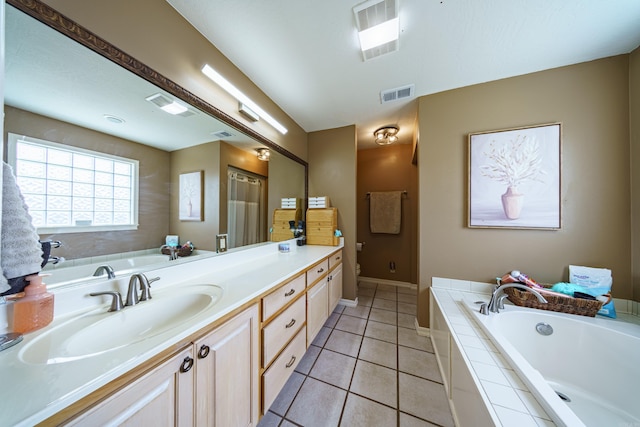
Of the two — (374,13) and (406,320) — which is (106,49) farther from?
(406,320)

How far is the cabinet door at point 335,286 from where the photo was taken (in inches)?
82.1

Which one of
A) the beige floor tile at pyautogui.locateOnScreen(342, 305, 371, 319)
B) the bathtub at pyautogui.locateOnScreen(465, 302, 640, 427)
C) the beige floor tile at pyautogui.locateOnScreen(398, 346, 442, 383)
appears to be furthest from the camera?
the beige floor tile at pyautogui.locateOnScreen(342, 305, 371, 319)

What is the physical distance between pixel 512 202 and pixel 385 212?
1724 millimetres

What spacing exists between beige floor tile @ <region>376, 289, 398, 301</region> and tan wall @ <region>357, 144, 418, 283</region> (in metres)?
0.38

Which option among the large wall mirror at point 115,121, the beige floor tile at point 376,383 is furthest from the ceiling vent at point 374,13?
the beige floor tile at point 376,383

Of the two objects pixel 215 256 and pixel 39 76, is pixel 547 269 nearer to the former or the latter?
pixel 215 256

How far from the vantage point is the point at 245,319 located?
0.94 m

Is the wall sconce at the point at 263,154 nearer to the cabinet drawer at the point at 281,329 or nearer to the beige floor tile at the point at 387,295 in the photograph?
the cabinet drawer at the point at 281,329

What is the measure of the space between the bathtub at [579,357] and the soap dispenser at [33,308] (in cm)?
192

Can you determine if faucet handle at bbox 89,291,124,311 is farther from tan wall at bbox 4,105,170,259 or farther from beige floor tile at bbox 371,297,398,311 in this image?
beige floor tile at bbox 371,297,398,311

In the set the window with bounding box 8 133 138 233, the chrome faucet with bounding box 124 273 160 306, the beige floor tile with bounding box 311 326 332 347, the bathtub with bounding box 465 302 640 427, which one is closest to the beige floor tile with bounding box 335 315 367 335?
the beige floor tile with bounding box 311 326 332 347

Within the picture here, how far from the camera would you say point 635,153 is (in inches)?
54.4

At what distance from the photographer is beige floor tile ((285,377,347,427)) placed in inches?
45.3

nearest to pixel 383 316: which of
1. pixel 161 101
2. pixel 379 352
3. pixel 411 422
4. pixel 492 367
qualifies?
pixel 379 352
